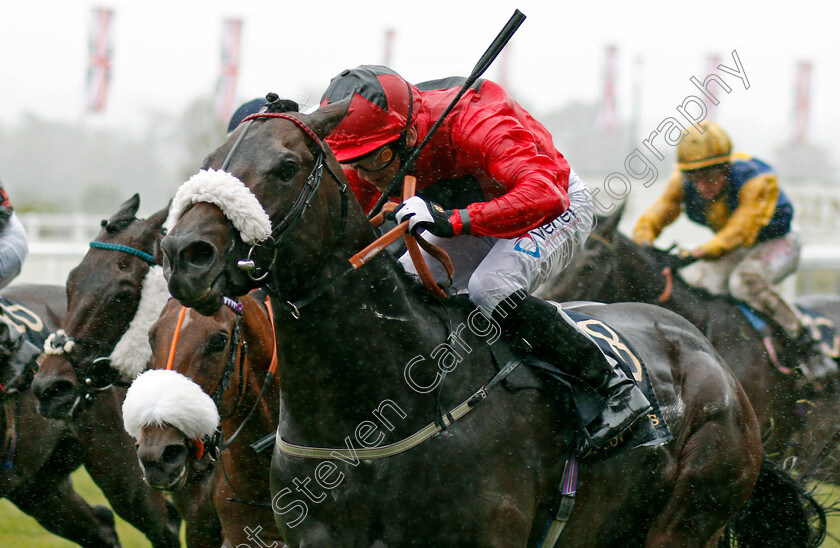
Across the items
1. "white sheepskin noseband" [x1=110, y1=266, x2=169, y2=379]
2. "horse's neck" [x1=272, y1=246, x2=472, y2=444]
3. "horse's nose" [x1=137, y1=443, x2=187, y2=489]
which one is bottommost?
"white sheepskin noseband" [x1=110, y1=266, x2=169, y2=379]

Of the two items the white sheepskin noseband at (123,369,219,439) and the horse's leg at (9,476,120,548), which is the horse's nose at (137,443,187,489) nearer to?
the white sheepskin noseband at (123,369,219,439)

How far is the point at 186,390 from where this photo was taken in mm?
3109

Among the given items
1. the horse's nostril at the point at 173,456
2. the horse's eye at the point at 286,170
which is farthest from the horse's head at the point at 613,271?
the horse's eye at the point at 286,170

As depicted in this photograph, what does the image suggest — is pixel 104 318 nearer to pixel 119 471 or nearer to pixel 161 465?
pixel 119 471

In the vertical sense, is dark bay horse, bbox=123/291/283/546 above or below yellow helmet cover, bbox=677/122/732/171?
below

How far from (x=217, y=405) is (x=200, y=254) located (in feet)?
4.38

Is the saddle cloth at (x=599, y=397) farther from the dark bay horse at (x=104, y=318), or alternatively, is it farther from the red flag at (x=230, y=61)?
the red flag at (x=230, y=61)

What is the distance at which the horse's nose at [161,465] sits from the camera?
2941 mm

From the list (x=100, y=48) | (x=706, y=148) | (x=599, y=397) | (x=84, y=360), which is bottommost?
(x=100, y=48)

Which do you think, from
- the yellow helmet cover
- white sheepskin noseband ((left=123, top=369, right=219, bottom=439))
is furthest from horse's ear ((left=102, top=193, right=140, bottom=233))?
the yellow helmet cover

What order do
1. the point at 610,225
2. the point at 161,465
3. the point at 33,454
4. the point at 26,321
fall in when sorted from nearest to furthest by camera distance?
the point at 161,465 → the point at 33,454 → the point at 26,321 → the point at 610,225

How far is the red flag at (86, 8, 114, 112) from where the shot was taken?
86.0 ft

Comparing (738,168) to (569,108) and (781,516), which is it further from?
(569,108)

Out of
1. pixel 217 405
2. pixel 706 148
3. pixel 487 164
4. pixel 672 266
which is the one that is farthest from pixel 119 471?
pixel 706 148
